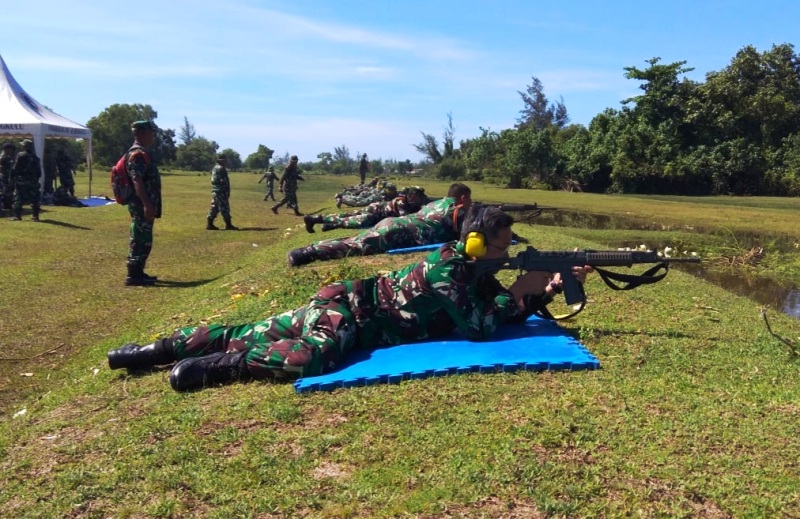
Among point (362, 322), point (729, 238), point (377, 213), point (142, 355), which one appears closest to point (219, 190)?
point (377, 213)

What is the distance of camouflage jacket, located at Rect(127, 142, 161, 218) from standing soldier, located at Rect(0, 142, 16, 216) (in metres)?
11.4

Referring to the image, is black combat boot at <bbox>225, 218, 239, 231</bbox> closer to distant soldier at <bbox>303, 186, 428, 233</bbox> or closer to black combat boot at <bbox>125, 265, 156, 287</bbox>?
distant soldier at <bbox>303, 186, 428, 233</bbox>

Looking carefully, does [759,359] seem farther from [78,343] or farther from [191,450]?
[78,343]

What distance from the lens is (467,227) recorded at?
5.23 m

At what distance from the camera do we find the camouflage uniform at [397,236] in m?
10.5

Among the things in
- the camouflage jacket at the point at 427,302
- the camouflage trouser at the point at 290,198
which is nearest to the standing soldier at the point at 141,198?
the camouflage jacket at the point at 427,302

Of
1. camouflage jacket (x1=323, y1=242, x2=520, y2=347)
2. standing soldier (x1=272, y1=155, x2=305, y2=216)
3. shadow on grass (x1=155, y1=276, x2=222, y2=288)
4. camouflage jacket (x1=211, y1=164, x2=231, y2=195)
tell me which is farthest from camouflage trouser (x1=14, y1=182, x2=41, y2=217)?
camouflage jacket (x1=323, y1=242, x2=520, y2=347)

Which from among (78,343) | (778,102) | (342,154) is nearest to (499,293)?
(78,343)

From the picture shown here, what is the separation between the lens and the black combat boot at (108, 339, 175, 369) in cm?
529

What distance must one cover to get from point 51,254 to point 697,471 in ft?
40.8

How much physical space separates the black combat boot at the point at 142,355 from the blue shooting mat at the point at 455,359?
4.31 ft

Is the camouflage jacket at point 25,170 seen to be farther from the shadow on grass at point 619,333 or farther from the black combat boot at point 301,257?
the shadow on grass at point 619,333

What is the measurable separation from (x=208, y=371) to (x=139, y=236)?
5.80m

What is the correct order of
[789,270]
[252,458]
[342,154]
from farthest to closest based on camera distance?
1. [342,154]
2. [789,270]
3. [252,458]
